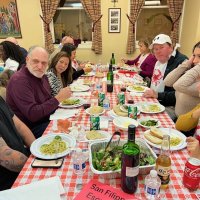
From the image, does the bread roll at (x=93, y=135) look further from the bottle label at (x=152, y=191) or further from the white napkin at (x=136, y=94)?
the white napkin at (x=136, y=94)

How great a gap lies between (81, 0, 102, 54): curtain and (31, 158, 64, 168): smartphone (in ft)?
12.2

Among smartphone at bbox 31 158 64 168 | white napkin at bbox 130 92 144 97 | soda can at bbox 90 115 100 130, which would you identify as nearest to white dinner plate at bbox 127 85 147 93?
white napkin at bbox 130 92 144 97

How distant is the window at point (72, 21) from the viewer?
176 inches

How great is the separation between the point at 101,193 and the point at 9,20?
15.2 ft

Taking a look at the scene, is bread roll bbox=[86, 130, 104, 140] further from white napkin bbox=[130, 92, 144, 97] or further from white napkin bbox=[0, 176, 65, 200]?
white napkin bbox=[130, 92, 144, 97]

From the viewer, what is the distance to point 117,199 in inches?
31.4

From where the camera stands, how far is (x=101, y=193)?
83 centimetres

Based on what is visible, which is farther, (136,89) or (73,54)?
(73,54)

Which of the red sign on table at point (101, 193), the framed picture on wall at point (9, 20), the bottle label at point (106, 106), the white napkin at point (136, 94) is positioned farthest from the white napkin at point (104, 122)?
the framed picture on wall at point (9, 20)

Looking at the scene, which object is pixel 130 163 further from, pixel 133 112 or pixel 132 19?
pixel 132 19

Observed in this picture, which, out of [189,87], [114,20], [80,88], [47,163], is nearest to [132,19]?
[114,20]

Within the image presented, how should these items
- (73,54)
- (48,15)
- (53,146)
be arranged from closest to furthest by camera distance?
(53,146) < (73,54) < (48,15)

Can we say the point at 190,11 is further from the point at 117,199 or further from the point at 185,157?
the point at 117,199

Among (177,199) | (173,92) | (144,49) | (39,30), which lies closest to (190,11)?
(144,49)
